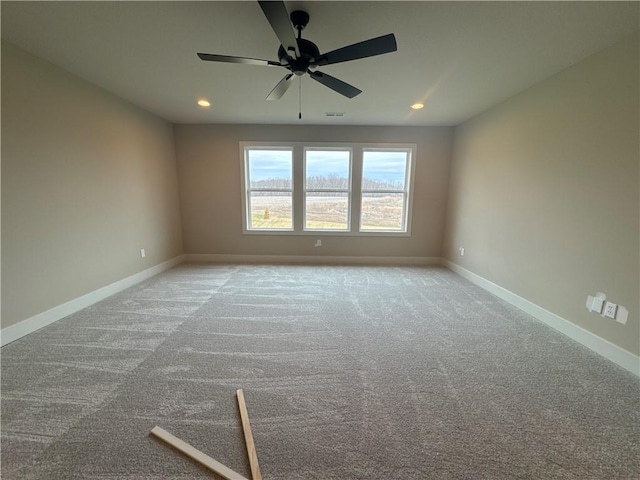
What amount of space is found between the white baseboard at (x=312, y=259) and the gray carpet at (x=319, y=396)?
1.95m

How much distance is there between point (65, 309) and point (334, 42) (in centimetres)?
363

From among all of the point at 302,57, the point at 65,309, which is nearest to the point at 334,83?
the point at 302,57

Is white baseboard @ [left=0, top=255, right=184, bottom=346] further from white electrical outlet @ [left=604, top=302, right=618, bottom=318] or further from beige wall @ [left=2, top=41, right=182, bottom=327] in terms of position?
white electrical outlet @ [left=604, top=302, right=618, bottom=318]

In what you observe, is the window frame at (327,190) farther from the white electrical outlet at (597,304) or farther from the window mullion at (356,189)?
the white electrical outlet at (597,304)

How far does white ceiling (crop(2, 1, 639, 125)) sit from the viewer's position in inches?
64.2

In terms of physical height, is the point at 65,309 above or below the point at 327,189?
below

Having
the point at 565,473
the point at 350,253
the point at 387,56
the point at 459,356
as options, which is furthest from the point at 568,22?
the point at 350,253

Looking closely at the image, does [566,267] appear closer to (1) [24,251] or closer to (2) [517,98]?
(2) [517,98]

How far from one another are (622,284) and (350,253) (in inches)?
129

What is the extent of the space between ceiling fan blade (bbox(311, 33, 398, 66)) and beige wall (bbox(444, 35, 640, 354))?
1.85 m

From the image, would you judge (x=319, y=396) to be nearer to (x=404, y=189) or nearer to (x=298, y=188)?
(x=298, y=188)

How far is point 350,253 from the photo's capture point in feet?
15.3

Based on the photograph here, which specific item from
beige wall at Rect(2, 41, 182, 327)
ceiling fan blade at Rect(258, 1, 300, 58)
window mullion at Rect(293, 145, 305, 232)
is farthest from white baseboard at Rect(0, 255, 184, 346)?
ceiling fan blade at Rect(258, 1, 300, 58)

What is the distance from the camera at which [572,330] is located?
2215 millimetres
